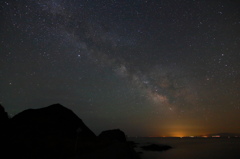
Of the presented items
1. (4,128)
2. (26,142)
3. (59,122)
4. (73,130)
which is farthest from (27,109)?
(26,142)

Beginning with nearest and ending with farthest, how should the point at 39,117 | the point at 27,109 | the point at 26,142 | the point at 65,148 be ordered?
1. the point at 65,148
2. the point at 26,142
3. the point at 39,117
4. the point at 27,109

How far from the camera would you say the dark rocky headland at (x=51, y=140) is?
15.6 meters

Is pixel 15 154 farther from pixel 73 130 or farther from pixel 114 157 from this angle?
pixel 73 130

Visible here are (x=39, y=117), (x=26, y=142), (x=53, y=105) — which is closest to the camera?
(x=26, y=142)

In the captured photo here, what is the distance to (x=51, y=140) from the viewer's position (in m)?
21.5

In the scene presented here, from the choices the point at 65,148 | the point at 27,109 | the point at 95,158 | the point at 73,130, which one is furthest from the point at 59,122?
the point at 95,158

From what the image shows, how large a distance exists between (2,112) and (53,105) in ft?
54.8

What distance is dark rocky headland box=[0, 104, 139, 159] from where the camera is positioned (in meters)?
15.6

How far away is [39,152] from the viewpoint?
651 inches

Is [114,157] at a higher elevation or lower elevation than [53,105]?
lower

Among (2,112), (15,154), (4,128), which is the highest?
(2,112)

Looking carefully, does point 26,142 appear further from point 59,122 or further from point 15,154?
point 59,122

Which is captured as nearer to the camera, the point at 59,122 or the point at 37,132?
the point at 37,132

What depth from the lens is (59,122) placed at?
120 feet
